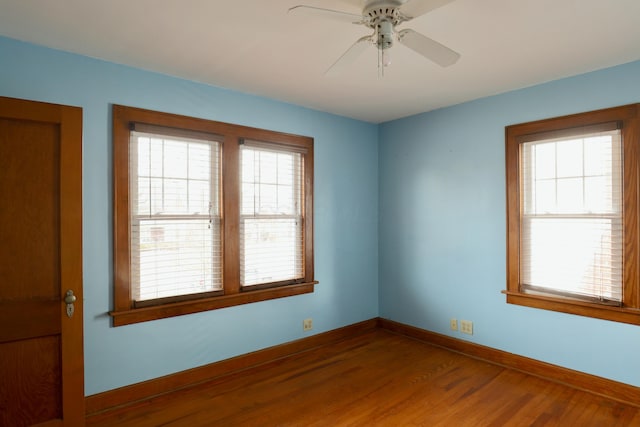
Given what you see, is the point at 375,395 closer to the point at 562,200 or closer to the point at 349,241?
the point at 349,241

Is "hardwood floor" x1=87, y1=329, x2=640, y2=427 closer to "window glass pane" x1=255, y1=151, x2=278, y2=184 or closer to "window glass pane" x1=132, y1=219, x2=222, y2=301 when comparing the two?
"window glass pane" x1=132, y1=219, x2=222, y2=301

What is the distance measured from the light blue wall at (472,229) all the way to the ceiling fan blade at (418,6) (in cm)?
200

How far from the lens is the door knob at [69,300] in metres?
2.19

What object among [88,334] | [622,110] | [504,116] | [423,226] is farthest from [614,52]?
[88,334]

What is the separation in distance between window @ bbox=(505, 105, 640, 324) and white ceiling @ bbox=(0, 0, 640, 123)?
488mm

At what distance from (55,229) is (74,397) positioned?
1.03 metres

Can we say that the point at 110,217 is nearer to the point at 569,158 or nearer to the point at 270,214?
the point at 270,214

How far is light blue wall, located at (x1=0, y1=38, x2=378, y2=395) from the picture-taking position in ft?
8.36

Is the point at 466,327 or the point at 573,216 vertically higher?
the point at 573,216

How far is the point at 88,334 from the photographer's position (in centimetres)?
256

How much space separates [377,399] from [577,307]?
176 cm

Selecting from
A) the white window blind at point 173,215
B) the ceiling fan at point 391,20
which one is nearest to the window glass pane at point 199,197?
the white window blind at point 173,215

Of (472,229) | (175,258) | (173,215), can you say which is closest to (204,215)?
(173,215)

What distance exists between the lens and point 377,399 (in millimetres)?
2797
